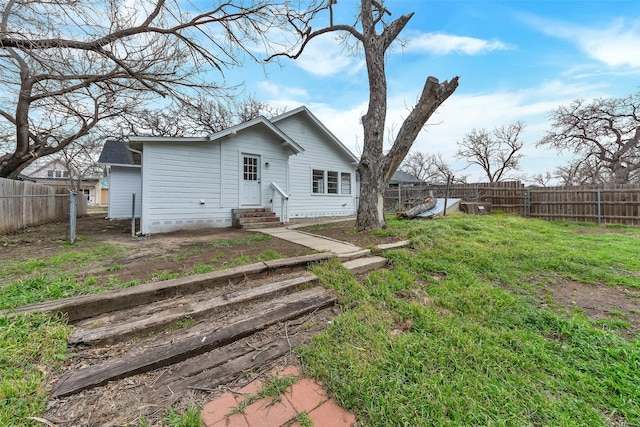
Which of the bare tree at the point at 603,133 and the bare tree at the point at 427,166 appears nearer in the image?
the bare tree at the point at 603,133

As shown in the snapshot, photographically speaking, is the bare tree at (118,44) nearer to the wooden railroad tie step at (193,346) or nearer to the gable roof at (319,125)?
the gable roof at (319,125)

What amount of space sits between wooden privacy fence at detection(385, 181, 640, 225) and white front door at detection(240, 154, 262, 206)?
28.4 ft

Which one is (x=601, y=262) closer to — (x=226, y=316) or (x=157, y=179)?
(x=226, y=316)

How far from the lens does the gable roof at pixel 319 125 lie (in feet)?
33.8

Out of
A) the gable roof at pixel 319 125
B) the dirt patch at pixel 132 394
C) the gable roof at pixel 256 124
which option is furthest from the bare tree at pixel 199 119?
the dirt patch at pixel 132 394

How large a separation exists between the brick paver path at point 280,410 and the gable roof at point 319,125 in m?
10.1

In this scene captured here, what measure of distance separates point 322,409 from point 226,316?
124cm

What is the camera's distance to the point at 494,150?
25000mm

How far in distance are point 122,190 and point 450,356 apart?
53.8 feet

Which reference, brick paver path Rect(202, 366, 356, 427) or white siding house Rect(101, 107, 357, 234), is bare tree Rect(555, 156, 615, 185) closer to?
white siding house Rect(101, 107, 357, 234)

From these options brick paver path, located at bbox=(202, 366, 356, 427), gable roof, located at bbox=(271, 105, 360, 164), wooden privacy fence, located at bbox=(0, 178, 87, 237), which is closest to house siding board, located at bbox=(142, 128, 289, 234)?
gable roof, located at bbox=(271, 105, 360, 164)

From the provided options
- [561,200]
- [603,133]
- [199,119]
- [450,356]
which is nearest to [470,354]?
[450,356]

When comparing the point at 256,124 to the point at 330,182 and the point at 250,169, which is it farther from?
the point at 330,182

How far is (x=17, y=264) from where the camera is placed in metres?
3.56
